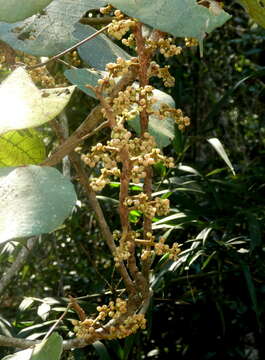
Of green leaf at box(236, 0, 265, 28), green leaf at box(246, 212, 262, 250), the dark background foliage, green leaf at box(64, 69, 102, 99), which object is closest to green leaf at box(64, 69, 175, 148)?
green leaf at box(64, 69, 102, 99)

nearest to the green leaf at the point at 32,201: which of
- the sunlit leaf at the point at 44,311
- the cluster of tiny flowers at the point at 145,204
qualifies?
the cluster of tiny flowers at the point at 145,204

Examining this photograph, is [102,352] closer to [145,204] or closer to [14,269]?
[14,269]

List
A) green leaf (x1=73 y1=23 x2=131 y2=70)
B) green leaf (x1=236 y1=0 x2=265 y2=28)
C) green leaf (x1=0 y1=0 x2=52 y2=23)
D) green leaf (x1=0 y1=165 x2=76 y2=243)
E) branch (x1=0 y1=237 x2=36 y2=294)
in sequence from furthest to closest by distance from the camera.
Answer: branch (x1=0 y1=237 x2=36 y2=294) < green leaf (x1=73 y1=23 x2=131 y2=70) < green leaf (x1=236 y1=0 x2=265 y2=28) < green leaf (x1=0 y1=0 x2=52 y2=23) < green leaf (x1=0 y1=165 x2=76 y2=243)

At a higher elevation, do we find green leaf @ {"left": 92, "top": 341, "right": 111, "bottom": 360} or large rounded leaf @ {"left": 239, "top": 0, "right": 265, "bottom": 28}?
large rounded leaf @ {"left": 239, "top": 0, "right": 265, "bottom": 28}

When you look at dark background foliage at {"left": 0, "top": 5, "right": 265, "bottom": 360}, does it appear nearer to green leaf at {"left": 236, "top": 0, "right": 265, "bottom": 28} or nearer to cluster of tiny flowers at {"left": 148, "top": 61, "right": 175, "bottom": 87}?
cluster of tiny flowers at {"left": 148, "top": 61, "right": 175, "bottom": 87}

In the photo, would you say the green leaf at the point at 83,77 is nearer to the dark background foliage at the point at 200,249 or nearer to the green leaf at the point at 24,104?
the green leaf at the point at 24,104

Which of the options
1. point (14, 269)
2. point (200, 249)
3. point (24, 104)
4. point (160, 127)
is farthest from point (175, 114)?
point (200, 249)
